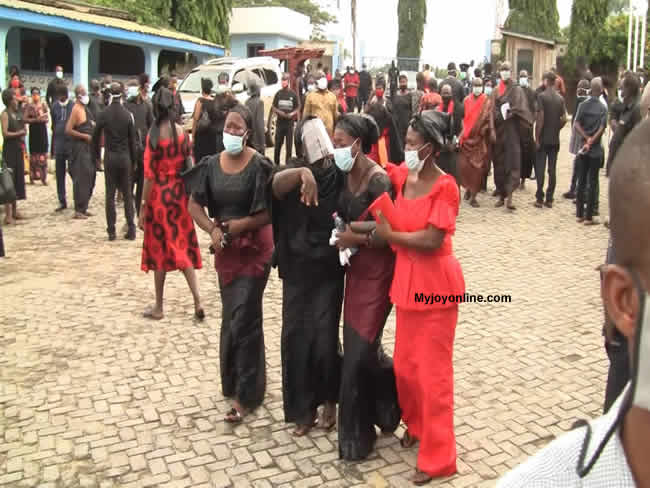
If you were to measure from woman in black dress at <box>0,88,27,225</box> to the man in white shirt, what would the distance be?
10.4 m

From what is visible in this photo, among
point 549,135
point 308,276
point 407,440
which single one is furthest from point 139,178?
point 407,440

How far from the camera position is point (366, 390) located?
161 inches

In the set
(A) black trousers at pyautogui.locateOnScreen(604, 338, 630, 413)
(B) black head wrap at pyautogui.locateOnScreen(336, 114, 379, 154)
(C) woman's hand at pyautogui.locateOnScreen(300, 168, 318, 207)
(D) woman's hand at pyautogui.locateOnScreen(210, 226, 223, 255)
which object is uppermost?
(B) black head wrap at pyautogui.locateOnScreen(336, 114, 379, 154)

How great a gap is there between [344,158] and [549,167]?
27.3 ft

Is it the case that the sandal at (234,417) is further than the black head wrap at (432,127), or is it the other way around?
the sandal at (234,417)

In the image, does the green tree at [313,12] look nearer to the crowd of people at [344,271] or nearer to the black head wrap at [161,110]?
the black head wrap at [161,110]

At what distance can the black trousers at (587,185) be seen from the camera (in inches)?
406

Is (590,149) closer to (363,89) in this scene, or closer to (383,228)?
(383,228)

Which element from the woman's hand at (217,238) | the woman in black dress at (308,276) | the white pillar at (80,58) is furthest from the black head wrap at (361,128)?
the white pillar at (80,58)

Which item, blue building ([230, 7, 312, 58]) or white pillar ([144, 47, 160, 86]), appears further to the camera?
blue building ([230, 7, 312, 58])

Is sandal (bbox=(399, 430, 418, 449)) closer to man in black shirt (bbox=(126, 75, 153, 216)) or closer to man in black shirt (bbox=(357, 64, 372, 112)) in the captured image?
man in black shirt (bbox=(126, 75, 153, 216))

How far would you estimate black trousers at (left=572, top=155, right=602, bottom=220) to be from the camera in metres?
10.3

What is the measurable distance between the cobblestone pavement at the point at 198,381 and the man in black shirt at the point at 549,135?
9.56ft

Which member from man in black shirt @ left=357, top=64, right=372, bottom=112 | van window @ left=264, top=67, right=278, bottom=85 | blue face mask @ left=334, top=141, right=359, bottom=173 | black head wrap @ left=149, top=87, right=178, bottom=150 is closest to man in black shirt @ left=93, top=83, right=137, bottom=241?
black head wrap @ left=149, top=87, right=178, bottom=150
